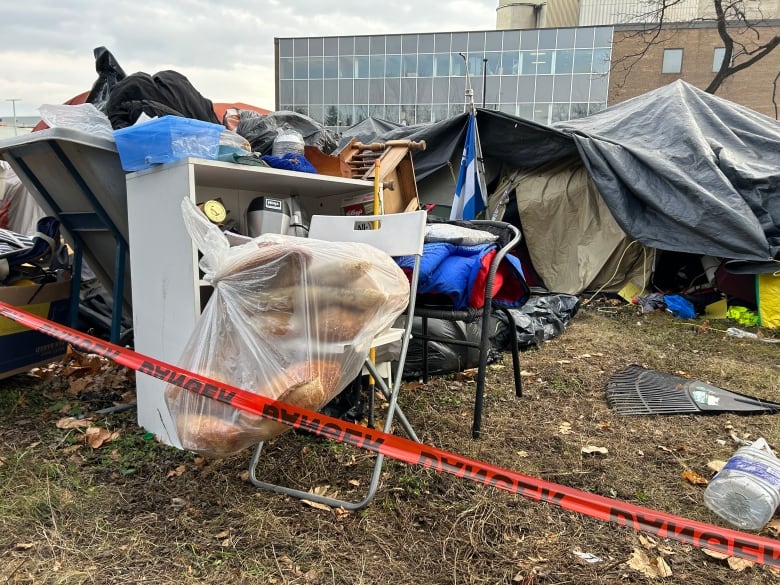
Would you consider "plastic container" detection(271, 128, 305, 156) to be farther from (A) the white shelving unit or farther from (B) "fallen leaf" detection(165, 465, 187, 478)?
(B) "fallen leaf" detection(165, 465, 187, 478)

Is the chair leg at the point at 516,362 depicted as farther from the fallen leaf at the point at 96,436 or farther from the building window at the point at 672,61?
the building window at the point at 672,61

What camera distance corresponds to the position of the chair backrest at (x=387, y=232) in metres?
2.22

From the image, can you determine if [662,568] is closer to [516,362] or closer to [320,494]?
[320,494]

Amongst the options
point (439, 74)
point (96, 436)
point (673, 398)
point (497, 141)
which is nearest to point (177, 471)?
point (96, 436)

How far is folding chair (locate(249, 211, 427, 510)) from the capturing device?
1.95 meters

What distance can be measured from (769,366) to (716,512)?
A: 2558mm

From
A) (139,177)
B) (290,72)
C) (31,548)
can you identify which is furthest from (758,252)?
(290,72)

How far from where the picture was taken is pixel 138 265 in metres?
2.54

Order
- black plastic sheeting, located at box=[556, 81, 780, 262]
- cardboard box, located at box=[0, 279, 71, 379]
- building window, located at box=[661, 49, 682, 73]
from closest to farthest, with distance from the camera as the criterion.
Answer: cardboard box, located at box=[0, 279, 71, 379] → black plastic sheeting, located at box=[556, 81, 780, 262] → building window, located at box=[661, 49, 682, 73]

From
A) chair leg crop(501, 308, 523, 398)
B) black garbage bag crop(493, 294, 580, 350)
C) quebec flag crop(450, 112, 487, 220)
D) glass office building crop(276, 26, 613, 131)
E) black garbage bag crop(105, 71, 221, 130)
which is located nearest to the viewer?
black garbage bag crop(105, 71, 221, 130)

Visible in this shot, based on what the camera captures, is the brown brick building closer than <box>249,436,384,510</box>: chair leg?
No

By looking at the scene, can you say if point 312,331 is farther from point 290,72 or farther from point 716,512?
point 290,72

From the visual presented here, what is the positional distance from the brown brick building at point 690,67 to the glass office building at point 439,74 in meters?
2.21

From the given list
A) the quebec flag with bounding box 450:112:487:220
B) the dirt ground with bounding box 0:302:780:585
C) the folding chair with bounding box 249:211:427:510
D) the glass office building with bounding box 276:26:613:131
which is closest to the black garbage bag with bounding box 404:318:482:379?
the dirt ground with bounding box 0:302:780:585
